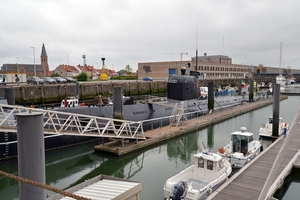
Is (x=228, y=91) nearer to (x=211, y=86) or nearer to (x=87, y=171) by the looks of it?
(x=211, y=86)

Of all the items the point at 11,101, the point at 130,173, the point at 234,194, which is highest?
the point at 11,101

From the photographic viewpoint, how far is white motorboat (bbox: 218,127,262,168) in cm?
1601

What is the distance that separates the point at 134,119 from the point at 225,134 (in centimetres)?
913

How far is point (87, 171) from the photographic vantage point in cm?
1675

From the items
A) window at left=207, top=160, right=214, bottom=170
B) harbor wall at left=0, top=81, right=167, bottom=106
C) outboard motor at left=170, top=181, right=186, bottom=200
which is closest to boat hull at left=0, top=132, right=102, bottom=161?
outboard motor at left=170, top=181, right=186, bottom=200

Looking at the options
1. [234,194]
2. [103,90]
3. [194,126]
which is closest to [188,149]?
[194,126]

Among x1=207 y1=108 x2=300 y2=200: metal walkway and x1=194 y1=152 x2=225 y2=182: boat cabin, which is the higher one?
x1=194 y1=152 x2=225 y2=182: boat cabin

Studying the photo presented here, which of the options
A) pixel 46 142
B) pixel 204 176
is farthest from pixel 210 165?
pixel 46 142

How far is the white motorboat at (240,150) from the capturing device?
52.5 ft

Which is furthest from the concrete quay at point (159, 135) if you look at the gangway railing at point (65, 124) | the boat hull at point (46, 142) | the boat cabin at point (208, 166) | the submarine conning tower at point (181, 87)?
the boat cabin at point (208, 166)

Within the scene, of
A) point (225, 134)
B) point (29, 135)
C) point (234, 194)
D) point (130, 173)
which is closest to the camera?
A: point (29, 135)

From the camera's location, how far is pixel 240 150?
1750 cm

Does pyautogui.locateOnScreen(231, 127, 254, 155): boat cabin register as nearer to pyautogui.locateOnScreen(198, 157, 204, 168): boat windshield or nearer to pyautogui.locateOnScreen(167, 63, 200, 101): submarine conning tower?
pyautogui.locateOnScreen(198, 157, 204, 168): boat windshield

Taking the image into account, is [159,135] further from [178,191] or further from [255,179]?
[178,191]
